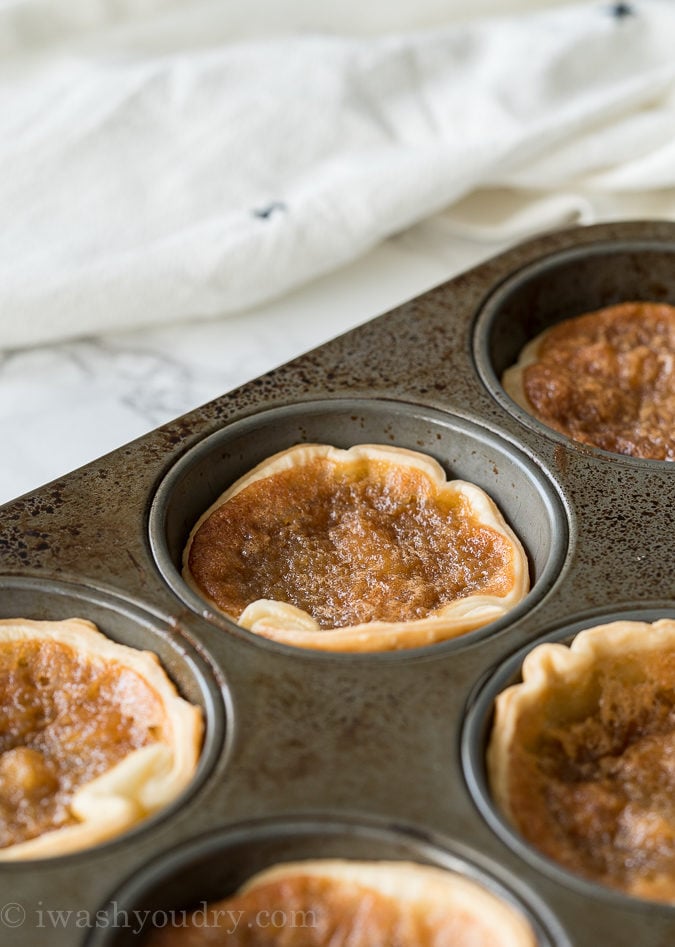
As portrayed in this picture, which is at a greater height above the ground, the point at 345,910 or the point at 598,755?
the point at 598,755

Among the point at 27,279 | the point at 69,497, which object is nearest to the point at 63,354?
the point at 27,279

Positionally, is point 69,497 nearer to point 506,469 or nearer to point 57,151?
point 506,469

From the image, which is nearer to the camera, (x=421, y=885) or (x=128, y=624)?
(x=421, y=885)

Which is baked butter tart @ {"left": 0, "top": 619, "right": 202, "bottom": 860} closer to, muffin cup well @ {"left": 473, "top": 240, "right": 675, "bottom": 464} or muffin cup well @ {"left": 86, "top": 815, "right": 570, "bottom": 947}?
muffin cup well @ {"left": 86, "top": 815, "right": 570, "bottom": 947}

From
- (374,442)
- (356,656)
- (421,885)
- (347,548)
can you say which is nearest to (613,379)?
(374,442)

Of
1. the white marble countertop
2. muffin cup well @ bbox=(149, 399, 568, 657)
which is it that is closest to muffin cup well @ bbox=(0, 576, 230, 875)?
muffin cup well @ bbox=(149, 399, 568, 657)

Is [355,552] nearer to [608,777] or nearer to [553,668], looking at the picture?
[553,668]
